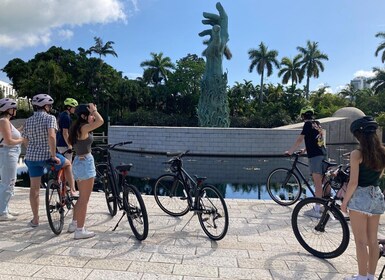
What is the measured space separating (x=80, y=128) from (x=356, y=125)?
3.05m

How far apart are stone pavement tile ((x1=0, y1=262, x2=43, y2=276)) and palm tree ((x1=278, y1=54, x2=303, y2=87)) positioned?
49475 millimetres

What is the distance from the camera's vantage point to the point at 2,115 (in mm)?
4738

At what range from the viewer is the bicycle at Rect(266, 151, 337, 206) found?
638 cm

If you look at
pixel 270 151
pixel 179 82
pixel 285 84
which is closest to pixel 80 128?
pixel 270 151

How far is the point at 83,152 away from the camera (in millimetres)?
4203

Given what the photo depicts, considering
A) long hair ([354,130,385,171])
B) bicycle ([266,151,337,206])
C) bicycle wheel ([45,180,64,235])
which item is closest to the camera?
long hair ([354,130,385,171])

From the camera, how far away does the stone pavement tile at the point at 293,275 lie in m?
3.33

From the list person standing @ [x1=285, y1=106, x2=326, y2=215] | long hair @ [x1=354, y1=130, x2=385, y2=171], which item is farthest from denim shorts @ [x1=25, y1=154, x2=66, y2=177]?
person standing @ [x1=285, y1=106, x2=326, y2=215]

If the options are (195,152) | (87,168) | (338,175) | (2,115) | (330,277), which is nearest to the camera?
(330,277)

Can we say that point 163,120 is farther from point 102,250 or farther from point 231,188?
point 102,250

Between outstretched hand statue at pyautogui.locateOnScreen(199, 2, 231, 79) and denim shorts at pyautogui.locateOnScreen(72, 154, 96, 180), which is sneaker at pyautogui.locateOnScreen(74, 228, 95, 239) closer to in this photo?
denim shorts at pyautogui.locateOnScreen(72, 154, 96, 180)

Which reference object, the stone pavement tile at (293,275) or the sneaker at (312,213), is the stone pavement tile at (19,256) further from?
the sneaker at (312,213)

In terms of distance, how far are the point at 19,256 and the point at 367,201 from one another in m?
3.60

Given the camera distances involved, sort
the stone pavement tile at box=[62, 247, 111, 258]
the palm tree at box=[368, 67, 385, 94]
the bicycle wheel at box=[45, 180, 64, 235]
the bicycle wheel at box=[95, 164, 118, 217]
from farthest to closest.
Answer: the palm tree at box=[368, 67, 385, 94], the bicycle wheel at box=[95, 164, 118, 217], the bicycle wheel at box=[45, 180, 64, 235], the stone pavement tile at box=[62, 247, 111, 258]
